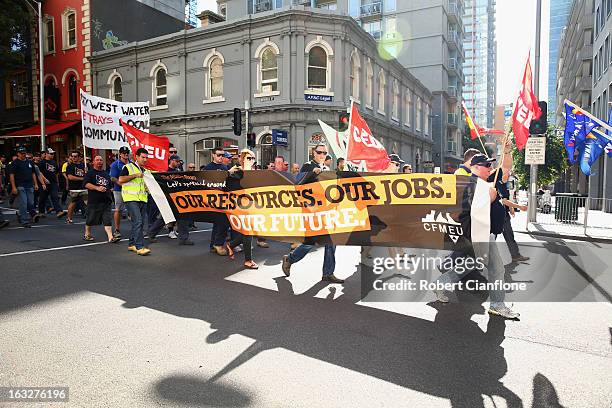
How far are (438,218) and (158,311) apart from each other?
11.4ft

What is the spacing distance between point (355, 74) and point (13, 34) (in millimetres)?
23039

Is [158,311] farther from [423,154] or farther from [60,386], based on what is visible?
[423,154]

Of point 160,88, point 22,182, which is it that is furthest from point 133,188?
point 160,88

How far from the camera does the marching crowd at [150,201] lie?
510 centimetres

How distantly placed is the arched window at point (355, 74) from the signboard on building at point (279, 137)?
524 cm

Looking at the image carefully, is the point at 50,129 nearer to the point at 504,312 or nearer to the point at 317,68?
the point at 317,68

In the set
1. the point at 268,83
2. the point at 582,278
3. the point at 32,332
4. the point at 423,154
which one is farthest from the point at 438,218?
the point at 423,154

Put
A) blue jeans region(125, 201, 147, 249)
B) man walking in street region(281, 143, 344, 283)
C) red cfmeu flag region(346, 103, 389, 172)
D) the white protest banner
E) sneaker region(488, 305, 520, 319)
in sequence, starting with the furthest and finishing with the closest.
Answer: the white protest banner
red cfmeu flag region(346, 103, 389, 172)
blue jeans region(125, 201, 147, 249)
man walking in street region(281, 143, 344, 283)
sneaker region(488, 305, 520, 319)

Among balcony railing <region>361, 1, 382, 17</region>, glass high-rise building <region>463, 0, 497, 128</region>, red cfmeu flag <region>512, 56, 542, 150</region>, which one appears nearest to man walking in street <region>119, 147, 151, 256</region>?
red cfmeu flag <region>512, 56, 542, 150</region>

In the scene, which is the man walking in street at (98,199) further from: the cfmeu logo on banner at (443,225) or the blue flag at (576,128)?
the blue flag at (576,128)

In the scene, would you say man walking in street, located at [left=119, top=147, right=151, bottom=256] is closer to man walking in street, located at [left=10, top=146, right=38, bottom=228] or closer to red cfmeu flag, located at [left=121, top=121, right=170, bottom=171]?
red cfmeu flag, located at [left=121, top=121, right=170, bottom=171]

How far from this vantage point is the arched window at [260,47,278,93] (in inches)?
902

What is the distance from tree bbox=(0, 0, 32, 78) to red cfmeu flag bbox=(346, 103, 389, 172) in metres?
27.9

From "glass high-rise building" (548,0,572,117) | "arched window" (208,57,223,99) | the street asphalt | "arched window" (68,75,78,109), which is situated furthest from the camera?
"glass high-rise building" (548,0,572,117)
